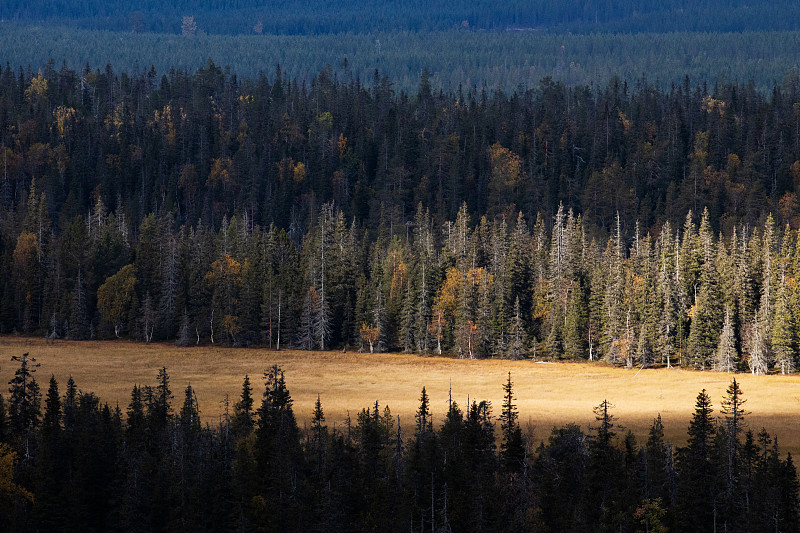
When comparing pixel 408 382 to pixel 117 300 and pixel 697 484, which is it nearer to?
pixel 117 300

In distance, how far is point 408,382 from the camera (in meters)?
113

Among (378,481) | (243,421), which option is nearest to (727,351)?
(243,421)

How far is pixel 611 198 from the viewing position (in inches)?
7466

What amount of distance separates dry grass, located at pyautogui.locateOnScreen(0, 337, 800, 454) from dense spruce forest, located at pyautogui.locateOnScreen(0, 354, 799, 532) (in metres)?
15.5

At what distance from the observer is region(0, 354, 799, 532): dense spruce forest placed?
59.9m

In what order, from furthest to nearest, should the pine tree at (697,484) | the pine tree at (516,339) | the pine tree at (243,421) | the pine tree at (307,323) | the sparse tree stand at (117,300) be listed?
1. the sparse tree stand at (117,300)
2. the pine tree at (307,323)
3. the pine tree at (516,339)
4. the pine tree at (243,421)
5. the pine tree at (697,484)

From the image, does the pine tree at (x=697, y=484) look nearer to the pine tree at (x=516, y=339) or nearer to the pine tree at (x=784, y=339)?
the pine tree at (x=784, y=339)

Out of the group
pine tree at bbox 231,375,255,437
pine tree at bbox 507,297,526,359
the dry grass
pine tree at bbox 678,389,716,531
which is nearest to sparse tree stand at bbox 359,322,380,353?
the dry grass

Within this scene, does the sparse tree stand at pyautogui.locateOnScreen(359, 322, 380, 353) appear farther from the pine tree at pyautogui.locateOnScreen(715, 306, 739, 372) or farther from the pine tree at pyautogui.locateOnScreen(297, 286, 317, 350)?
the pine tree at pyautogui.locateOnScreen(715, 306, 739, 372)

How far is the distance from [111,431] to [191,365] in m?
49.7

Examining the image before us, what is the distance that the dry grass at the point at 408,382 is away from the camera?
304ft

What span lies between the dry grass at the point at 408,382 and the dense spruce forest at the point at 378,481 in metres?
15.5

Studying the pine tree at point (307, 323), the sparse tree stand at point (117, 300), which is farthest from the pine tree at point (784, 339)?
the sparse tree stand at point (117, 300)

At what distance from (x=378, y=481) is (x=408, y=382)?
161ft
